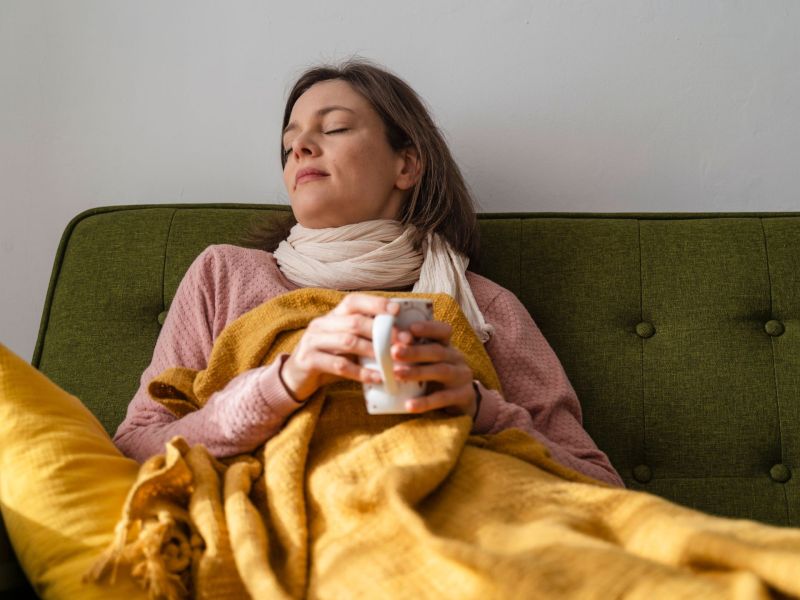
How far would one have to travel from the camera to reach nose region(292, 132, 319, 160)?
1480 millimetres

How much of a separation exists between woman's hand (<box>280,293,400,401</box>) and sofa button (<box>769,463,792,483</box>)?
76cm

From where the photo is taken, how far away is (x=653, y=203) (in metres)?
1.78

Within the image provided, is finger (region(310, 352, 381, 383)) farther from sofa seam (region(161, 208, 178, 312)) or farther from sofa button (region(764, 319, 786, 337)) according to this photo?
sofa button (region(764, 319, 786, 337))

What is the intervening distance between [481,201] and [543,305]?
1.27 ft

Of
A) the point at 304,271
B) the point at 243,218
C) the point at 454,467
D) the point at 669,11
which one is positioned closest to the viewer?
the point at 454,467

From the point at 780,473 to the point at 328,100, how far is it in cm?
96

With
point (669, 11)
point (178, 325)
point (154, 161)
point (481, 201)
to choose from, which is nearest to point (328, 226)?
point (178, 325)

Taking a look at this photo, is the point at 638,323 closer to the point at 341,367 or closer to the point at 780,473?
the point at 780,473

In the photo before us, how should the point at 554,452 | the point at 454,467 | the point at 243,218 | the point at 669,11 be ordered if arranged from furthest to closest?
1. the point at 669,11
2. the point at 243,218
3. the point at 554,452
4. the point at 454,467

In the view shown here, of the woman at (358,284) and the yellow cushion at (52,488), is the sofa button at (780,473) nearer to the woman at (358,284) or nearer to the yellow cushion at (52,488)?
the woman at (358,284)

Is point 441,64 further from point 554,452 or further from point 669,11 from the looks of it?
point 554,452

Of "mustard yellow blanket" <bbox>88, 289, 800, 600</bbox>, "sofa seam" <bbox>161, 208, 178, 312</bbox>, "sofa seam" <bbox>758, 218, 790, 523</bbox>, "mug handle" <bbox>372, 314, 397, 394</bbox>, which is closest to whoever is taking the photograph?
"mustard yellow blanket" <bbox>88, 289, 800, 600</bbox>

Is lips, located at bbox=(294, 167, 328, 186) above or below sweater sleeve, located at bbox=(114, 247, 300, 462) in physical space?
above

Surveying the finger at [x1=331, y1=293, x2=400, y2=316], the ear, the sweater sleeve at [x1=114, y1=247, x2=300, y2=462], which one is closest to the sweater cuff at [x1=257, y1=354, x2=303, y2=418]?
the sweater sleeve at [x1=114, y1=247, x2=300, y2=462]
